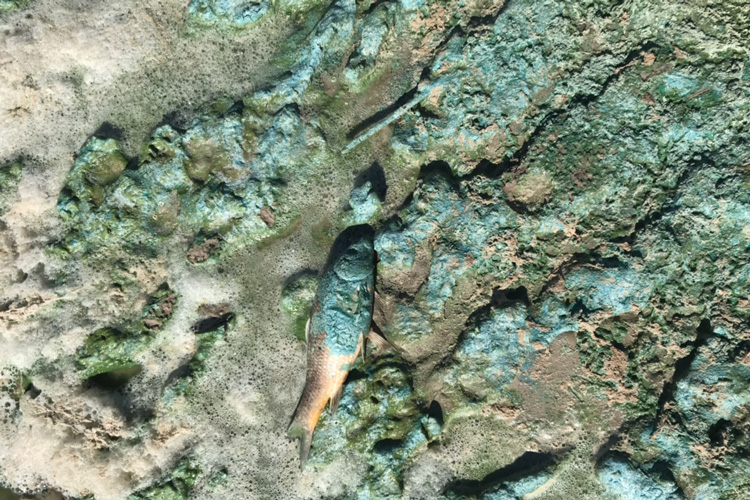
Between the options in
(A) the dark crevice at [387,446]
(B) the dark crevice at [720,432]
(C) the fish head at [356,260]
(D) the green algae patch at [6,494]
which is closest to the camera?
(B) the dark crevice at [720,432]

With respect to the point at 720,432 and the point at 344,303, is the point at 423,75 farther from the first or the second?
the point at 720,432

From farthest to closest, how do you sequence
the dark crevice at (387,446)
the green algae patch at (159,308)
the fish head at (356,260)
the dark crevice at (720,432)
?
the green algae patch at (159,308), the dark crevice at (387,446), the fish head at (356,260), the dark crevice at (720,432)

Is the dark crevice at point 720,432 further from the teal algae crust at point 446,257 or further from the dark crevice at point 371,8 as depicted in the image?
the dark crevice at point 371,8

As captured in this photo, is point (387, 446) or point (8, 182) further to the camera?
point (8, 182)

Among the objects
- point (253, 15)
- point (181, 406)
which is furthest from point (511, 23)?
point (181, 406)

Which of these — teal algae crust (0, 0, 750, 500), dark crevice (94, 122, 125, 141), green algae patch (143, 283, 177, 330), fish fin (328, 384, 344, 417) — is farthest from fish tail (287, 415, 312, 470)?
dark crevice (94, 122, 125, 141)

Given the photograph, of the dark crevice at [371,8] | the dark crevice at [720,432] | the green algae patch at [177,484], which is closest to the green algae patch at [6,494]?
the green algae patch at [177,484]

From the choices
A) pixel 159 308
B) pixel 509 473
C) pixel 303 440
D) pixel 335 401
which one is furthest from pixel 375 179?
pixel 509 473
